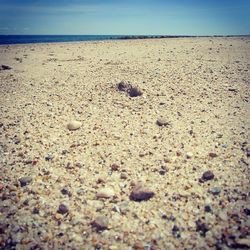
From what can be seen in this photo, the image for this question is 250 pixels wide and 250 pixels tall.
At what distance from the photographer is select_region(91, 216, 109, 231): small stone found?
2.61m

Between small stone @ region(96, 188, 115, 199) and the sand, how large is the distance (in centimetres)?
1

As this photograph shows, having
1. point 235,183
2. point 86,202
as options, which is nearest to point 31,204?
point 86,202

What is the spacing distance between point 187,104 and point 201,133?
1.04 meters

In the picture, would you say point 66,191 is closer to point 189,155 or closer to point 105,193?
point 105,193

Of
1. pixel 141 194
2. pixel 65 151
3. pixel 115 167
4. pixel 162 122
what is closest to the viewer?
pixel 141 194

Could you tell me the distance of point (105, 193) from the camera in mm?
3006

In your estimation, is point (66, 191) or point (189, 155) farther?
point (189, 155)

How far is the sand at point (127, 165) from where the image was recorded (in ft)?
8.45

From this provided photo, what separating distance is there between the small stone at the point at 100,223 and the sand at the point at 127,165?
0.04 feet

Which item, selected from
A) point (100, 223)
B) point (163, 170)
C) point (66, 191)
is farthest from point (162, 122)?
point (100, 223)

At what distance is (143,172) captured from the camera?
3.33m

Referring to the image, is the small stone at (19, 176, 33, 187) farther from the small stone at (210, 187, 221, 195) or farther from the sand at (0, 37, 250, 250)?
the small stone at (210, 187, 221, 195)

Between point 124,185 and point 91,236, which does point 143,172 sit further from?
point 91,236

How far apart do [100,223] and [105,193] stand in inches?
17.0
